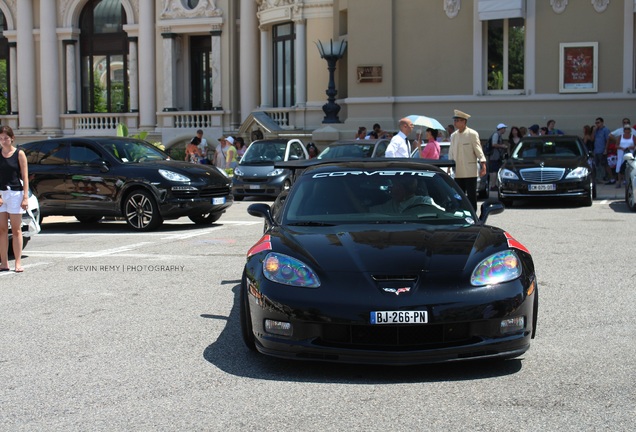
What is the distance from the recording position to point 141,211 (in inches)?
635

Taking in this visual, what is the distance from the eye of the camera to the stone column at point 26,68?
40.3 meters

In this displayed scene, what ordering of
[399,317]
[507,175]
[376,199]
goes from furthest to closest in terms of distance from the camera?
[507,175]
[376,199]
[399,317]

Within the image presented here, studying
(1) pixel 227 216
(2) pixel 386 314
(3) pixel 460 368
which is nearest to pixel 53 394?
(2) pixel 386 314

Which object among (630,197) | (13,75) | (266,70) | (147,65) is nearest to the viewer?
(630,197)

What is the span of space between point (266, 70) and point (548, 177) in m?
18.0

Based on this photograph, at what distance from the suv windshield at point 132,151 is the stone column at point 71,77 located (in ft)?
79.2

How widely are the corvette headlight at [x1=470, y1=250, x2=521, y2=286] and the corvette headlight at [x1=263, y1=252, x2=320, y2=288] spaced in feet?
3.43

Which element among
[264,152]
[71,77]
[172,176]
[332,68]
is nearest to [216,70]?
[71,77]

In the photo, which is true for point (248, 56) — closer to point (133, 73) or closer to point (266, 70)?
point (266, 70)

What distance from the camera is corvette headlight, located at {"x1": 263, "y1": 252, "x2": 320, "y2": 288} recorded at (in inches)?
242

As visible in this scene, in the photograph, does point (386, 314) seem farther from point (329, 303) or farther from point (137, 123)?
point (137, 123)

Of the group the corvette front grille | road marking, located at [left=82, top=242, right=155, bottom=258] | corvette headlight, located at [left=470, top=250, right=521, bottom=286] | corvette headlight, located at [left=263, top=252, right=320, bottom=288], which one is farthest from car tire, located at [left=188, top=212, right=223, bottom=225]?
the corvette front grille

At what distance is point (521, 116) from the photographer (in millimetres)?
28875

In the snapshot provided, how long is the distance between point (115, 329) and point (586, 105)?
23.0m
